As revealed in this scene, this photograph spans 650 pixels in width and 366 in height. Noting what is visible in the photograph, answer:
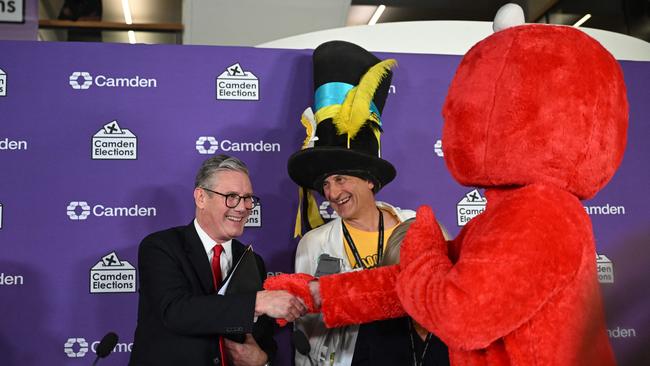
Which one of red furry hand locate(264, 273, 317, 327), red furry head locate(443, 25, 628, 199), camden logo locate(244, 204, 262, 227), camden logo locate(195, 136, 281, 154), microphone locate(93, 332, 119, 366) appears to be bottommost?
microphone locate(93, 332, 119, 366)

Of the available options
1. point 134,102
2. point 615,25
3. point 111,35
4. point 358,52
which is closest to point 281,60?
point 358,52

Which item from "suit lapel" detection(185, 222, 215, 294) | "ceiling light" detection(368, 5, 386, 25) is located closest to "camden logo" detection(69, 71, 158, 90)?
"suit lapel" detection(185, 222, 215, 294)

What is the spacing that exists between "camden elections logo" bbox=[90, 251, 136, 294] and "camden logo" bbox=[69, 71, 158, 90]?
759mm

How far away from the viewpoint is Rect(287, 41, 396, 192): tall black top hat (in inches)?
105

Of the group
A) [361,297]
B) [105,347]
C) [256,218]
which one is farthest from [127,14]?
[361,297]

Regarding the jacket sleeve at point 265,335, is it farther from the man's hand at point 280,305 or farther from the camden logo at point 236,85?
the camden logo at point 236,85

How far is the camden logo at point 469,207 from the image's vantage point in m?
3.18

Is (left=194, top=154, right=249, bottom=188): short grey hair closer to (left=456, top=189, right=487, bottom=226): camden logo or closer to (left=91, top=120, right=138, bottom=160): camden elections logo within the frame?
(left=91, top=120, right=138, bottom=160): camden elections logo

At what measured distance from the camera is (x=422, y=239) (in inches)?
59.0

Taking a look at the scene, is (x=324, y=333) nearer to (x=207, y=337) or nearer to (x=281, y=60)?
(x=207, y=337)

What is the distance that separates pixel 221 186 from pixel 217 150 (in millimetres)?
530

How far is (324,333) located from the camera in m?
2.51

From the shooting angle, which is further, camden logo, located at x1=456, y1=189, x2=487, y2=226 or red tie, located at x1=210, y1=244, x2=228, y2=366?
camden logo, located at x1=456, y1=189, x2=487, y2=226

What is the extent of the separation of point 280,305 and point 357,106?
3.14 ft
